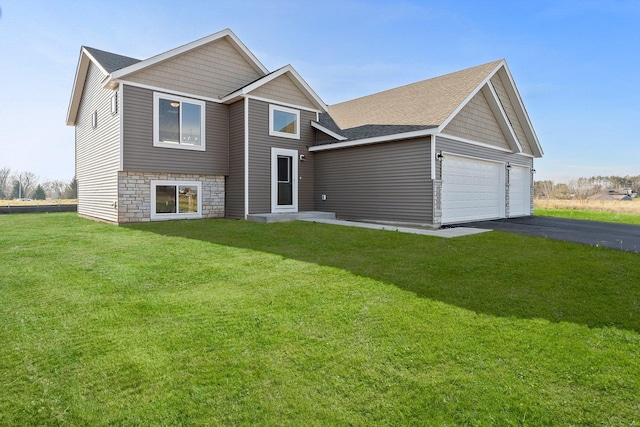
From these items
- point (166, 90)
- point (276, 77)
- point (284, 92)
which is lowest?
point (166, 90)

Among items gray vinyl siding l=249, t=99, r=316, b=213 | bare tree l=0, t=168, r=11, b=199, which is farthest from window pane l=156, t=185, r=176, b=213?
bare tree l=0, t=168, r=11, b=199

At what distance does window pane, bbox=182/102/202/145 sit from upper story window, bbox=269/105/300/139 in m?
2.58

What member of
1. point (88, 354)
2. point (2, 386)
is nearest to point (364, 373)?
point (88, 354)

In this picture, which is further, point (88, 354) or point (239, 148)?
point (239, 148)

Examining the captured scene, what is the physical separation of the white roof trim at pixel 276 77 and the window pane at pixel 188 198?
137 inches

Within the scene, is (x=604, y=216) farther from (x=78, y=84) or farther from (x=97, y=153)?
(x=78, y=84)

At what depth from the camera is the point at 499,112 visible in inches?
532

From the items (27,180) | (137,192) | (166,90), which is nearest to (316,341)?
(137,192)

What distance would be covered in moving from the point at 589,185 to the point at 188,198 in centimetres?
6338

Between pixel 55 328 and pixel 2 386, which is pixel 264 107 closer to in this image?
pixel 55 328

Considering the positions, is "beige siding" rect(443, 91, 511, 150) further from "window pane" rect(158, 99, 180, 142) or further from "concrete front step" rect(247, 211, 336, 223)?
"window pane" rect(158, 99, 180, 142)

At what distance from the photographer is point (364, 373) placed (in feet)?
8.33

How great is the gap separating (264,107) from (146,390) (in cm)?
1157

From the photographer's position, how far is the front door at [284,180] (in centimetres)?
1294
